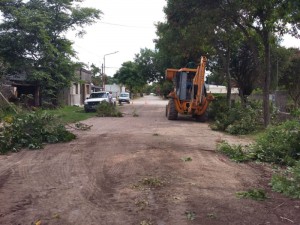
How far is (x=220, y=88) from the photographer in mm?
59969

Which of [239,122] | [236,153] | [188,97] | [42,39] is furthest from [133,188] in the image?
[42,39]

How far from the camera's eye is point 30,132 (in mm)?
13320

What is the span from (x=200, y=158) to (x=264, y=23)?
9.34m

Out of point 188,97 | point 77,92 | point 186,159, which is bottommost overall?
point 186,159

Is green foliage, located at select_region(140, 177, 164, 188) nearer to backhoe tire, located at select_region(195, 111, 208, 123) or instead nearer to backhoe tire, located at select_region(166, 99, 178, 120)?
backhoe tire, located at select_region(195, 111, 208, 123)

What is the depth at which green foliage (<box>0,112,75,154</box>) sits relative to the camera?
1245 cm

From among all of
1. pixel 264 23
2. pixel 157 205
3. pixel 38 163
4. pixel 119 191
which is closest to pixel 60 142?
pixel 38 163

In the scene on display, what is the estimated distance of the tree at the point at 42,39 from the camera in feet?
→ 94.9

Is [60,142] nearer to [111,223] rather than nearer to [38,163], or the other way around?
[38,163]

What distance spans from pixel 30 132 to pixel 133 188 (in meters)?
7.01

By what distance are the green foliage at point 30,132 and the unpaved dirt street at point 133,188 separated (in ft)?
2.19

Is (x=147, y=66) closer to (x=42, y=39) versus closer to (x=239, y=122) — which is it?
(x=42, y=39)

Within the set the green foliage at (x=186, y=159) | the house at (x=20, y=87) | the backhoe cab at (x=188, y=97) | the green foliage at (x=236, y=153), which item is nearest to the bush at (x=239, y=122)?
the backhoe cab at (x=188, y=97)

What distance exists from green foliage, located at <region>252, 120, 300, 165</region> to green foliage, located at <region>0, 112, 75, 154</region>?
21.2 feet
